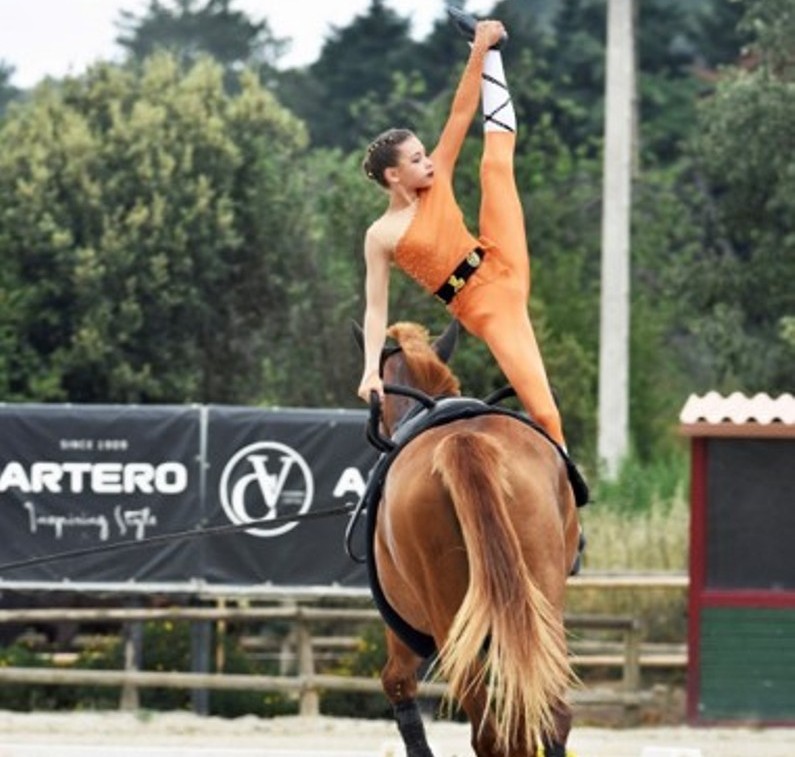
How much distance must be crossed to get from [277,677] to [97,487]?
1882 millimetres

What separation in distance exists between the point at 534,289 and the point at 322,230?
9.06 feet

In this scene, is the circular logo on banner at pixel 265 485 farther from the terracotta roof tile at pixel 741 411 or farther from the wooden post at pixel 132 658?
the terracotta roof tile at pixel 741 411

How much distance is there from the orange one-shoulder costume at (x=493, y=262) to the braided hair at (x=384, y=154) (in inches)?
5.8

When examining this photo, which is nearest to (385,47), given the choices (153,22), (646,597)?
(153,22)

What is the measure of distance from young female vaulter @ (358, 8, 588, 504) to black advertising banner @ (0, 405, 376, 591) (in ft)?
28.7

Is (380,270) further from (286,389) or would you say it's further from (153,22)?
(153,22)

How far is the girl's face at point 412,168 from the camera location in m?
9.40

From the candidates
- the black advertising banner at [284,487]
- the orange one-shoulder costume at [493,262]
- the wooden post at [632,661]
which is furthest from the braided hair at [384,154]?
the wooden post at [632,661]

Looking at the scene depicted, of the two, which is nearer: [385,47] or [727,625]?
A: [727,625]

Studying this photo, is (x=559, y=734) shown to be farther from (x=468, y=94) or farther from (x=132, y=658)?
(x=132, y=658)

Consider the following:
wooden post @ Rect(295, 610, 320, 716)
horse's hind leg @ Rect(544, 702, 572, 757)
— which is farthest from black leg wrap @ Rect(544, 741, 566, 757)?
wooden post @ Rect(295, 610, 320, 716)

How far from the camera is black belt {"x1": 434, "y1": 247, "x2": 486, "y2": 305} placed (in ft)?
30.8

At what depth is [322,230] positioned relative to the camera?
102 ft

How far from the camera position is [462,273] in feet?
30.8
